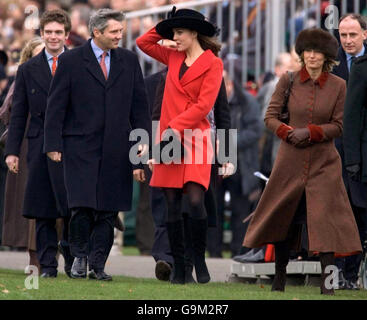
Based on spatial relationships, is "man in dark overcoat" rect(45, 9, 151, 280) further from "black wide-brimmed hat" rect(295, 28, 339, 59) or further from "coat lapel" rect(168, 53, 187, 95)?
"black wide-brimmed hat" rect(295, 28, 339, 59)

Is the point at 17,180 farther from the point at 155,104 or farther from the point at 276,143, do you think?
the point at 276,143

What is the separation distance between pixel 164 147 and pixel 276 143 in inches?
191

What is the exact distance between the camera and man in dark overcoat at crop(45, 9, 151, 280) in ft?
38.9

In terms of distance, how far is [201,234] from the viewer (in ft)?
38.2

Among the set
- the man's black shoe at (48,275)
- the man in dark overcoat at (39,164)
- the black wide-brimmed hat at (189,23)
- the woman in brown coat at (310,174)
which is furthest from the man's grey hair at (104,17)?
the man's black shoe at (48,275)

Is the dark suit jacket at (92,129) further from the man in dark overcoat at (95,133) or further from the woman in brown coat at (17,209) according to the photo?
the woman in brown coat at (17,209)

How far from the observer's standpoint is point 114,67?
12.1 m

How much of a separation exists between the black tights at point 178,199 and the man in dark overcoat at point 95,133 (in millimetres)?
499

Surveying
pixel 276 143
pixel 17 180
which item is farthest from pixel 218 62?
pixel 276 143

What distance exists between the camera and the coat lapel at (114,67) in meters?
12.0

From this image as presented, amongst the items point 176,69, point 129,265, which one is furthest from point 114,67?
point 129,265

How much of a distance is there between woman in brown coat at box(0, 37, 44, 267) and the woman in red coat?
2059 millimetres

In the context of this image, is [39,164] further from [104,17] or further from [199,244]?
[199,244]

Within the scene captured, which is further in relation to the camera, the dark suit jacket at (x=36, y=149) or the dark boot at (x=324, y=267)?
the dark suit jacket at (x=36, y=149)
